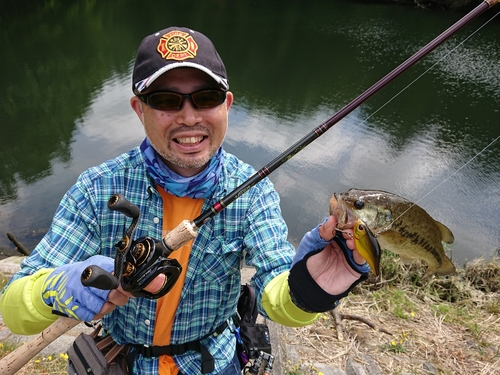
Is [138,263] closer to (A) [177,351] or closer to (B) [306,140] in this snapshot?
(A) [177,351]

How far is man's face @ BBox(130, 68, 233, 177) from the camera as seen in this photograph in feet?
6.30

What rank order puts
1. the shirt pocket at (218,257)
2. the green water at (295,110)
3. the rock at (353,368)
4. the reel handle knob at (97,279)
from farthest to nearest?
1. the green water at (295,110)
2. the rock at (353,368)
3. the shirt pocket at (218,257)
4. the reel handle knob at (97,279)

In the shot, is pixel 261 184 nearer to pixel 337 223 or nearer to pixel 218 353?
pixel 337 223

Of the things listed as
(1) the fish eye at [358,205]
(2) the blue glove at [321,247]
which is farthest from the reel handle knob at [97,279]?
(1) the fish eye at [358,205]

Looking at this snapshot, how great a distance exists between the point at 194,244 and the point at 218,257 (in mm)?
156

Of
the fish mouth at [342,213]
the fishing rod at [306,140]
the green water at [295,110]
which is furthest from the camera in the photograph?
the green water at [295,110]

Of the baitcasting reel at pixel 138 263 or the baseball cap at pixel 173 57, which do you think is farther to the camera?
the baseball cap at pixel 173 57

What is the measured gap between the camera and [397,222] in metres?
2.01

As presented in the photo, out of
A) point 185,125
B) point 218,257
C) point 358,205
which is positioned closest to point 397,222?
point 358,205

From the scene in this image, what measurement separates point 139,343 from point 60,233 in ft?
2.59

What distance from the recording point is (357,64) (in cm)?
2152

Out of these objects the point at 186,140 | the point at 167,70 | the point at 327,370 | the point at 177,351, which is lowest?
the point at 327,370

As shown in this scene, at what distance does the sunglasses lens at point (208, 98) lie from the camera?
6.32 ft

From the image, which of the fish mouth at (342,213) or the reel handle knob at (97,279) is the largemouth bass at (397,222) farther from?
the reel handle knob at (97,279)
